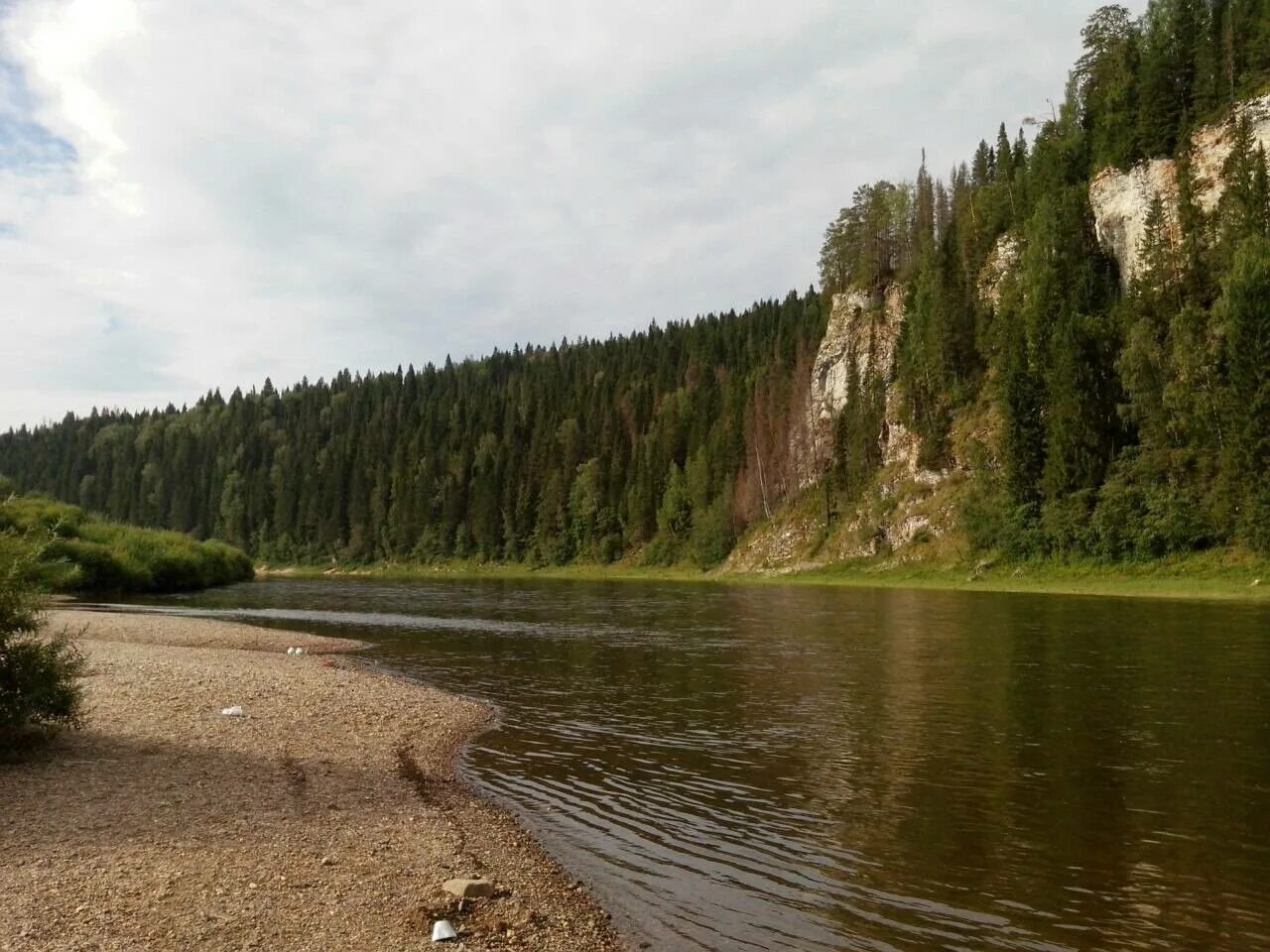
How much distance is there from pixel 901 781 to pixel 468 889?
9.50 meters

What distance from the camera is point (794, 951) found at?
969 centimetres

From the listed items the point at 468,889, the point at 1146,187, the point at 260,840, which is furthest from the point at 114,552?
the point at 1146,187

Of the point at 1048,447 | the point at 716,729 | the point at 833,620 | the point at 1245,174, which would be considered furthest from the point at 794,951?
the point at 1245,174

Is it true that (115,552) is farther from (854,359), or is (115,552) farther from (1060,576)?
(854,359)

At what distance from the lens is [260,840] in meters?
12.2

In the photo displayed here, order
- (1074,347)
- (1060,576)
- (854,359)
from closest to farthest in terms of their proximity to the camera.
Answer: (1060,576)
(1074,347)
(854,359)

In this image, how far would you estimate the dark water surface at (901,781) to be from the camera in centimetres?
1075

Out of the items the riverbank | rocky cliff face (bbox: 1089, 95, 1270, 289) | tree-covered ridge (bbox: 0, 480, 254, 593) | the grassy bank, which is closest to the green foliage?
the riverbank

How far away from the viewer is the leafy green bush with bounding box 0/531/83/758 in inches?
615

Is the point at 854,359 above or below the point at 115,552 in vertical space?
above

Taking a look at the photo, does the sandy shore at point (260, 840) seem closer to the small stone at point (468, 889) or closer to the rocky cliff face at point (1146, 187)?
the small stone at point (468, 889)

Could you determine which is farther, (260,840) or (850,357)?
(850,357)

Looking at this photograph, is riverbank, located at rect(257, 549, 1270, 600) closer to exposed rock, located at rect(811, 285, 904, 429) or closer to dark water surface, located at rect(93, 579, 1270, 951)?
dark water surface, located at rect(93, 579, 1270, 951)

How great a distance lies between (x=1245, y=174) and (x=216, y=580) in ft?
375
